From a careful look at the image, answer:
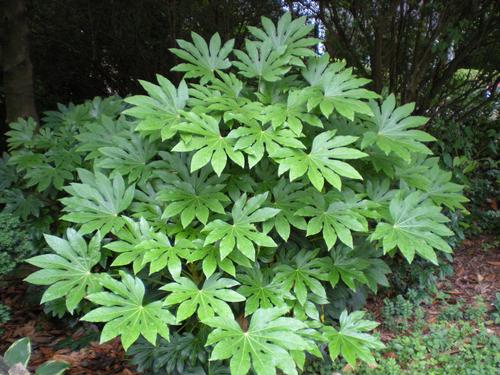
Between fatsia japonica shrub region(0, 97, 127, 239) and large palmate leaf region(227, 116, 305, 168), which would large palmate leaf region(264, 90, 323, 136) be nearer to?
large palmate leaf region(227, 116, 305, 168)

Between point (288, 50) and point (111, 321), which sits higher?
point (288, 50)

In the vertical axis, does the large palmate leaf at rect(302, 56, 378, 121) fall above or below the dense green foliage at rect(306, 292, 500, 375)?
above

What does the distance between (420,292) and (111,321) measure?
251 cm

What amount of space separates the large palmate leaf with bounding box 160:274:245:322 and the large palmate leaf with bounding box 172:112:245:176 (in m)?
0.46

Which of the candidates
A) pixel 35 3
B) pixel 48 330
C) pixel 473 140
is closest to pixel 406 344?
pixel 48 330

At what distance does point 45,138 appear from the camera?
294 centimetres

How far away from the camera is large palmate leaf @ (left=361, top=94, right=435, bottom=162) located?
2219 mm

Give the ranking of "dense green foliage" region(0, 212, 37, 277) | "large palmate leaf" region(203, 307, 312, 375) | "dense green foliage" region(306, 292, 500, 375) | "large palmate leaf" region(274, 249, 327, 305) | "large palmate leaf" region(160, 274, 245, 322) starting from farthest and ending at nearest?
"dense green foliage" region(306, 292, 500, 375) < "dense green foliage" region(0, 212, 37, 277) < "large palmate leaf" region(274, 249, 327, 305) < "large palmate leaf" region(160, 274, 245, 322) < "large palmate leaf" region(203, 307, 312, 375)

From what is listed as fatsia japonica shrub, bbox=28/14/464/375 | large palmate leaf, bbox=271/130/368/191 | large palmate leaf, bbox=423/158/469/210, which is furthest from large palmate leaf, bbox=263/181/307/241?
large palmate leaf, bbox=423/158/469/210

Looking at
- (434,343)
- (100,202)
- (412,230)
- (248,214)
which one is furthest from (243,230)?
(434,343)

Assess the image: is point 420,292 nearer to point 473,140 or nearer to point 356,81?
point 356,81

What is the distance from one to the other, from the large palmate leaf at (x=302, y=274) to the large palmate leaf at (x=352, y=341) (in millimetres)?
190

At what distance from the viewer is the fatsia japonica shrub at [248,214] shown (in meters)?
1.88

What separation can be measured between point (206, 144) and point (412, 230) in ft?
3.31
